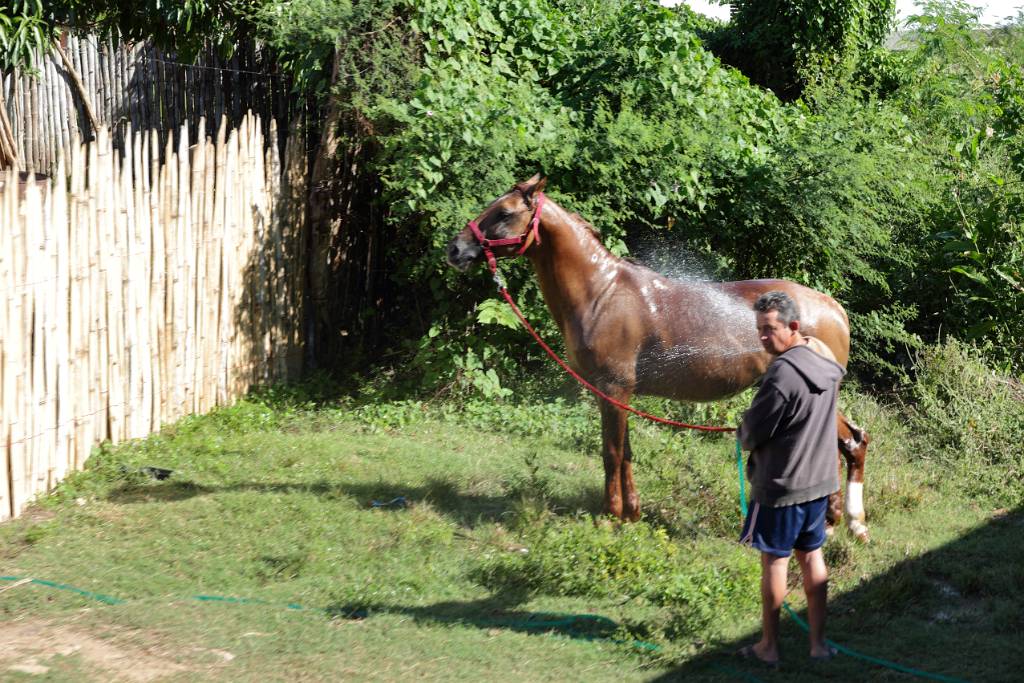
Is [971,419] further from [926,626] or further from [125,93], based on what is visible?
[125,93]

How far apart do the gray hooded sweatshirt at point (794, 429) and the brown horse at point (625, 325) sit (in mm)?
1912

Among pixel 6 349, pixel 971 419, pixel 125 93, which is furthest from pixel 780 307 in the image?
pixel 125 93

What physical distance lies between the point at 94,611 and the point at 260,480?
7.09 feet

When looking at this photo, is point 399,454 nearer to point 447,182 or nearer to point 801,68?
point 447,182

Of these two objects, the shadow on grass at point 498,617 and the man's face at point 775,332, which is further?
the shadow on grass at point 498,617

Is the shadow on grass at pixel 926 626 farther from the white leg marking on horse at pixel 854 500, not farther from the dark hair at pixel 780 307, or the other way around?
the dark hair at pixel 780 307

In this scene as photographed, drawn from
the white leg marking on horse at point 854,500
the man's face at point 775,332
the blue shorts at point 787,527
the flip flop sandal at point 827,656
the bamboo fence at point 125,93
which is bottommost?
the flip flop sandal at point 827,656

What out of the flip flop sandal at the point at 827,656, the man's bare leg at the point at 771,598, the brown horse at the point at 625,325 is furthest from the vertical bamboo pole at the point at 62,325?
the flip flop sandal at the point at 827,656

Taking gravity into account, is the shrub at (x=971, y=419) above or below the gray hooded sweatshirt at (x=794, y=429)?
below

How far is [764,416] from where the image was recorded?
15.5ft

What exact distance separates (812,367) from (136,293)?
208 inches

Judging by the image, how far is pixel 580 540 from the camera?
6.14m

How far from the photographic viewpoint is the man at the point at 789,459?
15.5 feet

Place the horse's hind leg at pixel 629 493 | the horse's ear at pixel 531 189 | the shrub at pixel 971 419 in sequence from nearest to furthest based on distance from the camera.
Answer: the horse's ear at pixel 531 189, the horse's hind leg at pixel 629 493, the shrub at pixel 971 419
